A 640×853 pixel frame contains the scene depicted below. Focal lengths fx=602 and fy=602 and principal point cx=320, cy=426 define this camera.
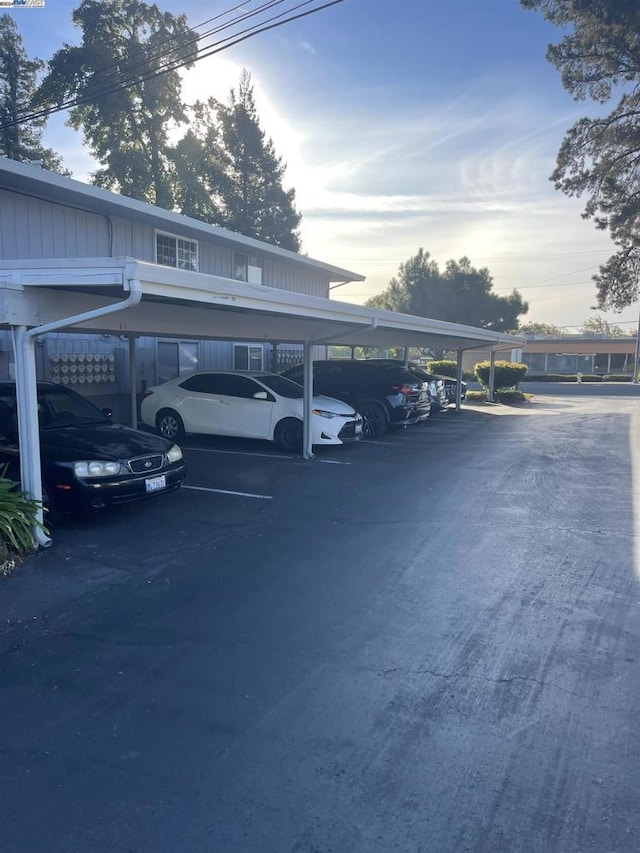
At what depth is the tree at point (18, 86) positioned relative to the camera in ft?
89.7

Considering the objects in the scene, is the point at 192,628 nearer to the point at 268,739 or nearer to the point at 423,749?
the point at 268,739

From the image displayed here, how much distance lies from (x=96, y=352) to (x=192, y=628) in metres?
10.2

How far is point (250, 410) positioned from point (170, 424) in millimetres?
2091

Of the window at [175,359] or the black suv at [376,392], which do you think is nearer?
the black suv at [376,392]

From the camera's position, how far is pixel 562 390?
32688mm

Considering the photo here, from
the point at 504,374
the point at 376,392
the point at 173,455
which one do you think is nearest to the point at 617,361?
the point at 504,374

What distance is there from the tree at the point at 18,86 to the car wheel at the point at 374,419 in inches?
876

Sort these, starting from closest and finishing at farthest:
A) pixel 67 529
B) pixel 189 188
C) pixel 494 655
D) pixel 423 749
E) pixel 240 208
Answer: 1. pixel 423 749
2. pixel 494 655
3. pixel 67 529
4. pixel 189 188
5. pixel 240 208

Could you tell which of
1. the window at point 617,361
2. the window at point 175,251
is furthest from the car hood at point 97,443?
the window at point 617,361

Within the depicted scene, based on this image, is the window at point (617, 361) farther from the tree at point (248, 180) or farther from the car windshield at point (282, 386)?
the car windshield at point (282, 386)

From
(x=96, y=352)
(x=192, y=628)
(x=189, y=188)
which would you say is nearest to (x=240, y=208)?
(x=189, y=188)

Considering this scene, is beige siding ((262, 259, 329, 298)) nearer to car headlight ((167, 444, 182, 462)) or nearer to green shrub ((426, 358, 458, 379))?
green shrub ((426, 358, 458, 379))

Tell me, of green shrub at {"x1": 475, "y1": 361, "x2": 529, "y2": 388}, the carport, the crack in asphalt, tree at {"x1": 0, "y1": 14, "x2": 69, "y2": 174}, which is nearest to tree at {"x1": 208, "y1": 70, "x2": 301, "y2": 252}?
tree at {"x1": 0, "y1": 14, "x2": 69, "y2": 174}

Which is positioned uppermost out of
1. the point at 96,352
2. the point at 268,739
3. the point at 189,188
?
the point at 189,188
